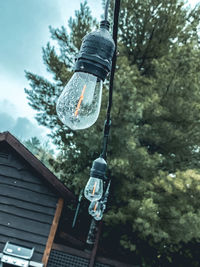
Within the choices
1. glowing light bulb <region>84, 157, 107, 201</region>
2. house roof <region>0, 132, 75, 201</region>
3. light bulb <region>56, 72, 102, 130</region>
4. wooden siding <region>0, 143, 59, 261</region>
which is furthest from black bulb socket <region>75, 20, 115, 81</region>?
wooden siding <region>0, 143, 59, 261</region>

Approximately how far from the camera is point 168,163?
9086mm

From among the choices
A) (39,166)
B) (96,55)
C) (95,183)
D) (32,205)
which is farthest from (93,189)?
(32,205)

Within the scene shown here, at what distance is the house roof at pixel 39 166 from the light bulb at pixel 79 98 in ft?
20.3

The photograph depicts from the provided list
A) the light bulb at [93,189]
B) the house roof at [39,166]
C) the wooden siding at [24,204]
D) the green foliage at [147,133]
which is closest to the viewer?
the light bulb at [93,189]

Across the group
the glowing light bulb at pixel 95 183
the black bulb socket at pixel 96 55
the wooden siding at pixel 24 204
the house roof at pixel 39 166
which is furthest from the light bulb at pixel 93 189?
the wooden siding at pixel 24 204

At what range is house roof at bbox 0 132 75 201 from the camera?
24.1ft

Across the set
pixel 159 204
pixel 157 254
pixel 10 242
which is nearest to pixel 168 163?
pixel 159 204

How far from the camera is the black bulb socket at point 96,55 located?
127 cm

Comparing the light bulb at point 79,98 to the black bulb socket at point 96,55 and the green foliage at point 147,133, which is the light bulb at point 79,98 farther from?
the green foliage at point 147,133

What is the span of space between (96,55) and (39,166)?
6508mm

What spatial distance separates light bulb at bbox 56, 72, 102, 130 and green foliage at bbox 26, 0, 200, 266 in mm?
5256

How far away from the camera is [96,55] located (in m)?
1.28

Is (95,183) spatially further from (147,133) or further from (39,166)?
(147,133)

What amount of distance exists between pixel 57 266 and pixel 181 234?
13.8ft
